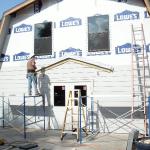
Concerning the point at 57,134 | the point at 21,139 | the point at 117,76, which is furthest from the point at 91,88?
the point at 21,139

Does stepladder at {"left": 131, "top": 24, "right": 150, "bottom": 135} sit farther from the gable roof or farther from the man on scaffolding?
the man on scaffolding

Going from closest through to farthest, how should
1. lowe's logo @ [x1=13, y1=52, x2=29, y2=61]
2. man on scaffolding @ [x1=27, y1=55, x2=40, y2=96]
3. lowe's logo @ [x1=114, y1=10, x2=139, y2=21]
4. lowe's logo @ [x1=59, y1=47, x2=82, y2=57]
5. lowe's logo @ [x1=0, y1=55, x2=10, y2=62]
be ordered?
lowe's logo @ [x1=114, y1=10, x2=139, y2=21]
man on scaffolding @ [x1=27, y1=55, x2=40, y2=96]
lowe's logo @ [x1=59, y1=47, x2=82, y2=57]
lowe's logo @ [x1=13, y1=52, x2=29, y2=61]
lowe's logo @ [x1=0, y1=55, x2=10, y2=62]

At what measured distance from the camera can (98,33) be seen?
16281mm

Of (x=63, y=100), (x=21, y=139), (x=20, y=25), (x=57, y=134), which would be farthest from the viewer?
(x=20, y=25)

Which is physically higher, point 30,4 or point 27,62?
point 30,4

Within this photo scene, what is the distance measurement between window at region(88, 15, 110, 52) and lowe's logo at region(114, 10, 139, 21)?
541 millimetres

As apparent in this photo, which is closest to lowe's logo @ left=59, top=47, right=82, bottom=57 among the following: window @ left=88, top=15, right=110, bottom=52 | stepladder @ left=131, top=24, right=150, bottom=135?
window @ left=88, top=15, right=110, bottom=52

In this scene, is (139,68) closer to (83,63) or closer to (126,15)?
A: (126,15)

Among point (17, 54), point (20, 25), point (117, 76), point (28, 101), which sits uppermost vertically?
point (20, 25)

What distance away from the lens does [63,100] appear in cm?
1684

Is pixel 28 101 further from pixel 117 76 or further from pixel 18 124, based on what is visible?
pixel 117 76

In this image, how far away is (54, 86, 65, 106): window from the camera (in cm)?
1689

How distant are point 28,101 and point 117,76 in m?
4.89

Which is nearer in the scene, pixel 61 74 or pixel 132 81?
pixel 132 81
